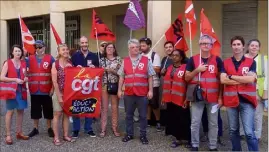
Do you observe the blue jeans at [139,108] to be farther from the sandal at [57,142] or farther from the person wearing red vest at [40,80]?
the person wearing red vest at [40,80]

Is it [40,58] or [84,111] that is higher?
[40,58]

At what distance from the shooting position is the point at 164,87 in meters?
6.60

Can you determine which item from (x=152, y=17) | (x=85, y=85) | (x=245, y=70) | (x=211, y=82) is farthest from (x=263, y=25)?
(x=85, y=85)

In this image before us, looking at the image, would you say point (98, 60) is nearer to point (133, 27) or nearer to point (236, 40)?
point (133, 27)

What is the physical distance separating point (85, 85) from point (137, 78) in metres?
0.93

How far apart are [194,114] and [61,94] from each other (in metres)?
2.25

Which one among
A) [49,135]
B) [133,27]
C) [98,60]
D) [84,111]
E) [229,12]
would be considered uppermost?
[229,12]

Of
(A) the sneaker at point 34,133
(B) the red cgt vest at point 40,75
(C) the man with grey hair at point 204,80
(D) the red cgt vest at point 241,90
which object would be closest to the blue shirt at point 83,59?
(B) the red cgt vest at point 40,75

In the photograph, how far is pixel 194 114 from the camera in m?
5.83

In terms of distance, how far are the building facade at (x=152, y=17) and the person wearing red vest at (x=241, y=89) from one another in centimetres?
366

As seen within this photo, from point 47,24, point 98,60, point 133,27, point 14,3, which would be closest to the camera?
point 98,60

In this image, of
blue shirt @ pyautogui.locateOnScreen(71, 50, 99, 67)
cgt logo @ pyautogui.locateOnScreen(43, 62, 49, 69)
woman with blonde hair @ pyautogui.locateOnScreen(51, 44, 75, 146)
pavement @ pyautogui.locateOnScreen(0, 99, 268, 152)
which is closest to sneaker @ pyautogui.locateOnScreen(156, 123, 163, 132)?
pavement @ pyautogui.locateOnScreen(0, 99, 268, 152)

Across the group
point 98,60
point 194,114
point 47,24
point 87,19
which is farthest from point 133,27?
point 47,24

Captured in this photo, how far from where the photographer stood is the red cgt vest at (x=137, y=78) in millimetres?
6348
